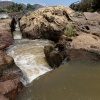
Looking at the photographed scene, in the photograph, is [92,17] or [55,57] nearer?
[55,57]

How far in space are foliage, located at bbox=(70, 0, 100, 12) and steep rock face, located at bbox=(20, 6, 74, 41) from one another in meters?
3.93

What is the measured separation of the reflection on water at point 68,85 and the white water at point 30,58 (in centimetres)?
121

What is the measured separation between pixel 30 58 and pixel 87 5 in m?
11.3

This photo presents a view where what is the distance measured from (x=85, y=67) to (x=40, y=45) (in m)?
5.78

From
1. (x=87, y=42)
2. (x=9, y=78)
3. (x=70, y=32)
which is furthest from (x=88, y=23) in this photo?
(x=9, y=78)

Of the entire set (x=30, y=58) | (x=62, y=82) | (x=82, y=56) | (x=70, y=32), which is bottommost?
(x=30, y=58)

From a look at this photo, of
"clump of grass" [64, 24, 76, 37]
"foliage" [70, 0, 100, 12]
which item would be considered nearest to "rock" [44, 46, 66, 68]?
"clump of grass" [64, 24, 76, 37]

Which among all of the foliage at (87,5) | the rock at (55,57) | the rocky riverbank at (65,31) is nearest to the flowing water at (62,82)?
the rock at (55,57)

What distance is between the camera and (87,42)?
37.9 feet

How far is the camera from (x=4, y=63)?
9758 millimetres

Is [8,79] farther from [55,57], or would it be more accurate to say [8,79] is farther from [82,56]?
[82,56]

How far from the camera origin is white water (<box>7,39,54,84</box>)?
419 inches

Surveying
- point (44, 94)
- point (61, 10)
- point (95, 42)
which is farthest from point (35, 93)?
point (61, 10)

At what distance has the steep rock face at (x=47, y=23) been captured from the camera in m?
15.8
